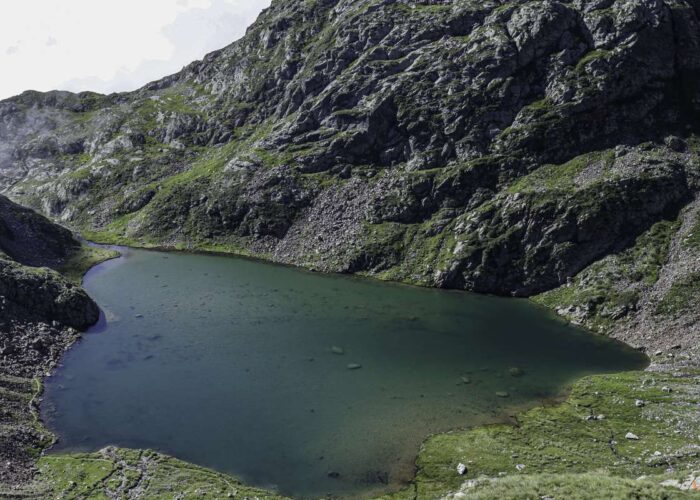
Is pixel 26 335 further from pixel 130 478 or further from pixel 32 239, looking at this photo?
pixel 32 239

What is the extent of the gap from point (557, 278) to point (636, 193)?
73.8 ft

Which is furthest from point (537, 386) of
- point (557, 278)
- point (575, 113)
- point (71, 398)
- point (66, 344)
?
point (575, 113)

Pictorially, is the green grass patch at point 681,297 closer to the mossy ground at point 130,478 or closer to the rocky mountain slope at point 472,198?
the rocky mountain slope at point 472,198

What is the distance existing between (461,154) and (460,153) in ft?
1.40

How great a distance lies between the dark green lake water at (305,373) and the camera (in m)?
48.1

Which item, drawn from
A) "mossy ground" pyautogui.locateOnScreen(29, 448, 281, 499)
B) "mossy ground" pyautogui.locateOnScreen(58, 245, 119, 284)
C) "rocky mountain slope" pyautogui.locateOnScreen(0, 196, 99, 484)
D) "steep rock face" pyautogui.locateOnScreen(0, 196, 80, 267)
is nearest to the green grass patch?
"mossy ground" pyautogui.locateOnScreen(29, 448, 281, 499)

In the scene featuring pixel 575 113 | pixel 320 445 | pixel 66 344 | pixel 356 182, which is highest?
pixel 575 113

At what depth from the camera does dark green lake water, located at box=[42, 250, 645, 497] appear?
48.1 meters

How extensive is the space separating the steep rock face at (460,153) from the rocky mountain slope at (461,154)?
398 mm

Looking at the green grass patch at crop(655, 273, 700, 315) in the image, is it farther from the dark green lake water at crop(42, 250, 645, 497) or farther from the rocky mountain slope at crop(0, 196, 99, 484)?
the rocky mountain slope at crop(0, 196, 99, 484)

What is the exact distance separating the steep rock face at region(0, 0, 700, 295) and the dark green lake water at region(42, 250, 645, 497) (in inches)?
645

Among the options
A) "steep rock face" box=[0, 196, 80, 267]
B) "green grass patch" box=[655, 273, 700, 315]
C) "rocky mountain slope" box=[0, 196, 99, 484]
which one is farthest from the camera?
"steep rock face" box=[0, 196, 80, 267]

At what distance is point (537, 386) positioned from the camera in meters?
60.7

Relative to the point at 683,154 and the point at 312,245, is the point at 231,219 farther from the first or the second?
the point at 683,154
